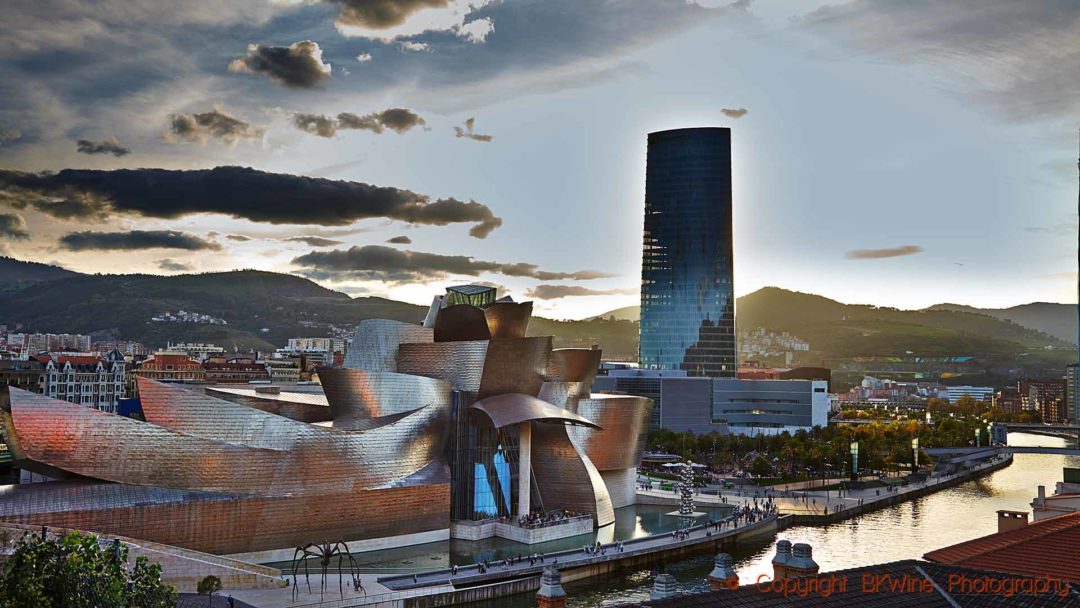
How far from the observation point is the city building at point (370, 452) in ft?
111

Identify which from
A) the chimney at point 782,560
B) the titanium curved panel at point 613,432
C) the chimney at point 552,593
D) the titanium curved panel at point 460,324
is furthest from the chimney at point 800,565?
the titanium curved panel at point 613,432

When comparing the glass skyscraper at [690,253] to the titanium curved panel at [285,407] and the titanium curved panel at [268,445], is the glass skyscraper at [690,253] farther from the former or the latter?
the titanium curved panel at [268,445]

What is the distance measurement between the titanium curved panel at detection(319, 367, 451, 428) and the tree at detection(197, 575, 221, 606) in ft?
47.2

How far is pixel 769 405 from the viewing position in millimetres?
110000

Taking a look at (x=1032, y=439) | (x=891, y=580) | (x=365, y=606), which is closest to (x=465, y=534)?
(x=365, y=606)

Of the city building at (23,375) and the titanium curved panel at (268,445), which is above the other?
the city building at (23,375)

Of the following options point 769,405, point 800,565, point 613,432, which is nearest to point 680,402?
point 769,405

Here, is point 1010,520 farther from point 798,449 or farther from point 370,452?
point 798,449

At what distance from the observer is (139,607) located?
18.7 m

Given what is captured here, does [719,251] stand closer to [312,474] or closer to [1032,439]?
[1032,439]

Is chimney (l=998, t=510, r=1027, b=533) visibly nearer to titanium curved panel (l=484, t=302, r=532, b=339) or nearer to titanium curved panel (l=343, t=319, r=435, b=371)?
titanium curved panel (l=484, t=302, r=532, b=339)

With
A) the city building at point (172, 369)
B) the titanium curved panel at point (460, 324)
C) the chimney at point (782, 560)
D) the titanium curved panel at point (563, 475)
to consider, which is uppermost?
the titanium curved panel at point (460, 324)

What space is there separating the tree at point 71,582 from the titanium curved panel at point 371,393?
24.8 m

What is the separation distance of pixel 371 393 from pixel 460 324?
6612mm
